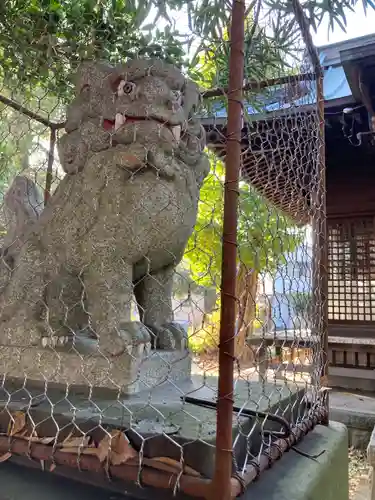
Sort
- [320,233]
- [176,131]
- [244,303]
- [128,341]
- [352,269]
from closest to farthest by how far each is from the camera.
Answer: [244,303]
[128,341]
[176,131]
[320,233]
[352,269]

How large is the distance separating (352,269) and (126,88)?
3.11 m

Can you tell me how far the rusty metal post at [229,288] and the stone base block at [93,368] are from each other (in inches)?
15.5

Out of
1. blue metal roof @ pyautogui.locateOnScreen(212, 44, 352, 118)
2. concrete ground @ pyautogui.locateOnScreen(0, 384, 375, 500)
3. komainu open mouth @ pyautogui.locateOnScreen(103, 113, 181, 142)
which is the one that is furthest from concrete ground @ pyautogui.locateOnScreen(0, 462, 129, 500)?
blue metal roof @ pyautogui.locateOnScreen(212, 44, 352, 118)

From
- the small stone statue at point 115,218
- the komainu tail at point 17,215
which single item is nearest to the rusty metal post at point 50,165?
the komainu tail at point 17,215

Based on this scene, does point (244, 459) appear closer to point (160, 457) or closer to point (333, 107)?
point (160, 457)

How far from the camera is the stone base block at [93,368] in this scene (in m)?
1.10

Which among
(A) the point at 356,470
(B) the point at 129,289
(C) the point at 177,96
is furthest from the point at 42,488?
(A) the point at 356,470

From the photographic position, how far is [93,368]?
114 centimetres

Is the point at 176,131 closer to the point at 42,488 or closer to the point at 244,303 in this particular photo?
the point at 244,303

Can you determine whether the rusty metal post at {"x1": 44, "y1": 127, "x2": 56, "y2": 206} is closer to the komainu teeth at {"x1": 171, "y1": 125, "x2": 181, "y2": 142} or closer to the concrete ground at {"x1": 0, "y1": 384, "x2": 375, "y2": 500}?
the komainu teeth at {"x1": 171, "y1": 125, "x2": 181, "y2": 142}

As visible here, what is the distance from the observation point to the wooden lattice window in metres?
3.66

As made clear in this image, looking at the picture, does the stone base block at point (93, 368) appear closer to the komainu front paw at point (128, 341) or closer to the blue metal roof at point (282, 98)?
the komainu front paw at point (128, 341)

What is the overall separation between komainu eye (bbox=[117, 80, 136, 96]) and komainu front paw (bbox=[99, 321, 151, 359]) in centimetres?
66

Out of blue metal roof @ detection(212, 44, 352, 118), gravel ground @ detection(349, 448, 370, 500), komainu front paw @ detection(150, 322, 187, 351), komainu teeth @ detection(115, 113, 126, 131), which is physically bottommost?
gravel ground @ detection(349, 448, 370, 500)
